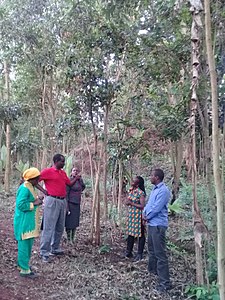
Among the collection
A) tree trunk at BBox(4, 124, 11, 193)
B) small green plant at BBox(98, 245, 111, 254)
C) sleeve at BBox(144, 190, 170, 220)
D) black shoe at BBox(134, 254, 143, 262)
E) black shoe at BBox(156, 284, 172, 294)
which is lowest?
black shoe at BBox(156, 284, 172, 294)

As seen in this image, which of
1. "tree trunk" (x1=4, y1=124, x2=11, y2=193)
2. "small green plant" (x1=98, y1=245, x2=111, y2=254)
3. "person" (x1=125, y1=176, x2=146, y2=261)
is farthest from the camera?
"tree trunk" (x1=4, y1=124, x2=11, y2=193)

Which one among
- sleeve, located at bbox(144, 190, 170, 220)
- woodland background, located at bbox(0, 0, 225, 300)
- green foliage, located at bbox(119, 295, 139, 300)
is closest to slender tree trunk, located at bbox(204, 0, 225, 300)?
woodland background, located at bbox(0, 0, 225, 300)

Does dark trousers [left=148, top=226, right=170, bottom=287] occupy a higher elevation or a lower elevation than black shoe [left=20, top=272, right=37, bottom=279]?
higher

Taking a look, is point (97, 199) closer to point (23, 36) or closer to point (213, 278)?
point (213, 278)

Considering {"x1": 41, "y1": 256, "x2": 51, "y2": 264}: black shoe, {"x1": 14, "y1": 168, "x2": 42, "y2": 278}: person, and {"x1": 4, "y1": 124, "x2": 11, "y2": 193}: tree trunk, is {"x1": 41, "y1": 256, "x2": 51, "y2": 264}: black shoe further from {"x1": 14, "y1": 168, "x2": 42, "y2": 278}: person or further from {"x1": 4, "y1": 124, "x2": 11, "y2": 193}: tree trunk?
{"x1": 4, "y1": 124, "x2": 11, "y2": 193}: tree trunk

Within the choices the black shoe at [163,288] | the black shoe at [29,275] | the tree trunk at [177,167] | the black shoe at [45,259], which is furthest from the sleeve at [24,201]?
the tree trunk at [177,167]

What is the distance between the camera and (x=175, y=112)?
20.7 feet

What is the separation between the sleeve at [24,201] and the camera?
5.40 meters

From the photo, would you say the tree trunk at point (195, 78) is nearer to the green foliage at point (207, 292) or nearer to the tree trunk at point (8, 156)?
the green foliage at point (207, 292)

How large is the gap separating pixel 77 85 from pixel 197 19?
328 cm

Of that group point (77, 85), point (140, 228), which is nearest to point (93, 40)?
point (77, 85)

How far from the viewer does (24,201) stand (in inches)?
213

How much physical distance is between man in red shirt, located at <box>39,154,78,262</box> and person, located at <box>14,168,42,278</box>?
2.95 feet

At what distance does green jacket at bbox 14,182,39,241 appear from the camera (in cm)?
540
